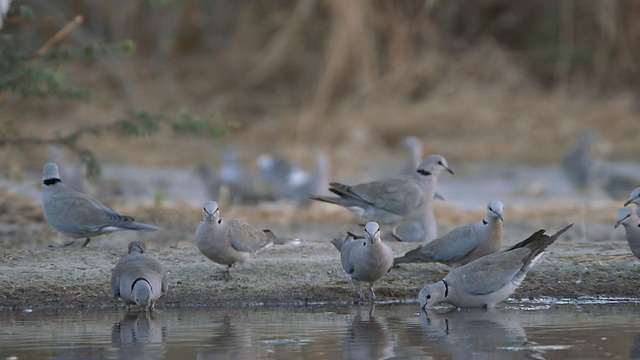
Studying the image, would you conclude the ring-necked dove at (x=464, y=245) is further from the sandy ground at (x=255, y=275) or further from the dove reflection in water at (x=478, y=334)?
the dove reflection in water at (x=478, y=334)

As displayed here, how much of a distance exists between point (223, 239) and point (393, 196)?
81.5 inches

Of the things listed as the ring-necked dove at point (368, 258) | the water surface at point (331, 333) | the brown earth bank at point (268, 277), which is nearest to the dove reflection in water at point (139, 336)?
the water surface at point (331, 333)

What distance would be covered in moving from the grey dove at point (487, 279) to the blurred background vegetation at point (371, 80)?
10.00m

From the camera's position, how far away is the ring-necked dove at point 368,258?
26.0 ft

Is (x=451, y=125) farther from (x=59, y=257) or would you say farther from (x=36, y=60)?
(x=59, y=257)

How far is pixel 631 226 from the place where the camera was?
8422 mm

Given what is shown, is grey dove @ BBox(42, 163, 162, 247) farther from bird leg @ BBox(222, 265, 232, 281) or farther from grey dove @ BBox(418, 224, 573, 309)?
grey dove @ BBox(418, 224, 573, 309)

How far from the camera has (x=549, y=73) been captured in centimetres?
2058

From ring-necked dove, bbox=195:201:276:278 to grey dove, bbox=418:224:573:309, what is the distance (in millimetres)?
1325

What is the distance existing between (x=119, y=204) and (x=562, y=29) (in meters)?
10.3

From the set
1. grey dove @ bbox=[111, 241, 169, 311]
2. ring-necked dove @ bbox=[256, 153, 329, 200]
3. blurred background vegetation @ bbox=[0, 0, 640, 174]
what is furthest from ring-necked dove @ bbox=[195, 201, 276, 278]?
blurred background vegetation @ bbox=[0, 0, 640, 174]

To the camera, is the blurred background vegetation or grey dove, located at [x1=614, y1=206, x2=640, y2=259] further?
the blurred background vegetation

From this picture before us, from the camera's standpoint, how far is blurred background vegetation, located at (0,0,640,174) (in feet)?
61.8

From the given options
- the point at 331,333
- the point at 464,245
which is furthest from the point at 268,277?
the point at 331,333
